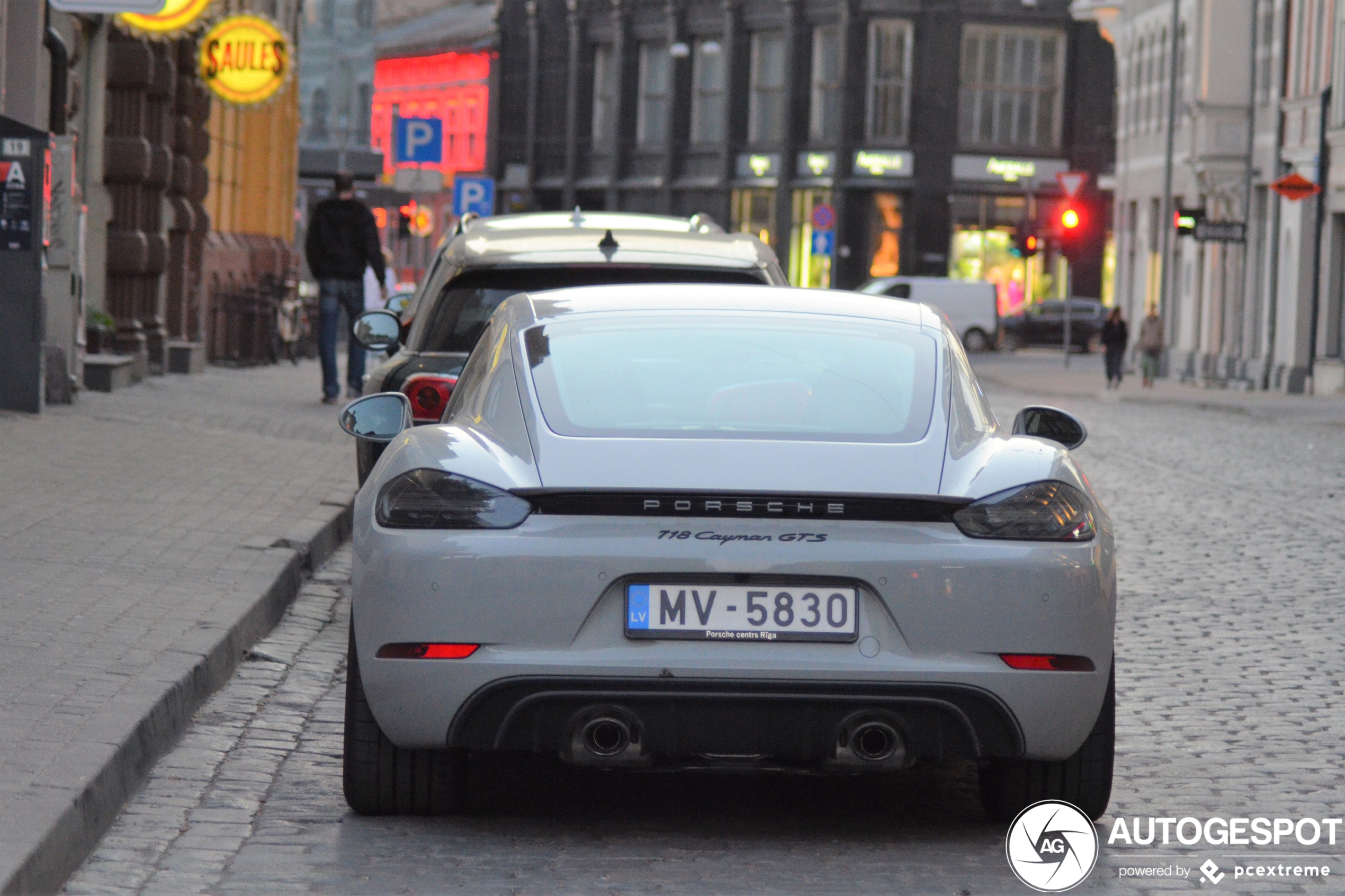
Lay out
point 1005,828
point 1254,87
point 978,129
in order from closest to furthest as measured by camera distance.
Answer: point 1005,828 < point 1254,87 < point 978,129

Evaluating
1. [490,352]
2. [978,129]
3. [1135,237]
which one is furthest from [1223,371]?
[490,352]

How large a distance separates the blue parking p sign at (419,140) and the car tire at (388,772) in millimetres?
25998

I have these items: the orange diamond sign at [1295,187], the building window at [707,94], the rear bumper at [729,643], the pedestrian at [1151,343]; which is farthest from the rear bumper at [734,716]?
the building window at [707,94]

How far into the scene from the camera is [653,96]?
75.2 meters

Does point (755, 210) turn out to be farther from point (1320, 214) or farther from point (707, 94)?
point (1320, 214)

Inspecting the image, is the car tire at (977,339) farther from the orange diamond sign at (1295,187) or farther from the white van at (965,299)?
the orange diamond sign at (1295,187)

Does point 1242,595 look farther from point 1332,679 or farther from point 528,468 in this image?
point 528,468

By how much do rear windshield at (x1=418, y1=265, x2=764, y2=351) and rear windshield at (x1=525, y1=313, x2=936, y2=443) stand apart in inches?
103

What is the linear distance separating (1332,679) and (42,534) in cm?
534

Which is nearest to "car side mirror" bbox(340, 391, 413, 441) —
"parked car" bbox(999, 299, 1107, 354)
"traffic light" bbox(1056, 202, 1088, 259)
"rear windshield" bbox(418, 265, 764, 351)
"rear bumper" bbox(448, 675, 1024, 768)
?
"rear bumper" bbox(448, 675, 1024, 768)

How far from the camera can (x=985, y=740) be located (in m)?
5.45

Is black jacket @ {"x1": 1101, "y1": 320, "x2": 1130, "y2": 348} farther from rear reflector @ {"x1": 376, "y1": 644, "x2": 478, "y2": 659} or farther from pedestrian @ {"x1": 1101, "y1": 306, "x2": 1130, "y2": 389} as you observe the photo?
rear reflector @ {"x1": 376, "y1": 644, "x2": 478, "y2": 659}

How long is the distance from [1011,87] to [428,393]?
2400 inches

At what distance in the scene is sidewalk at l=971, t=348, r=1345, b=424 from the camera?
3166 cm
